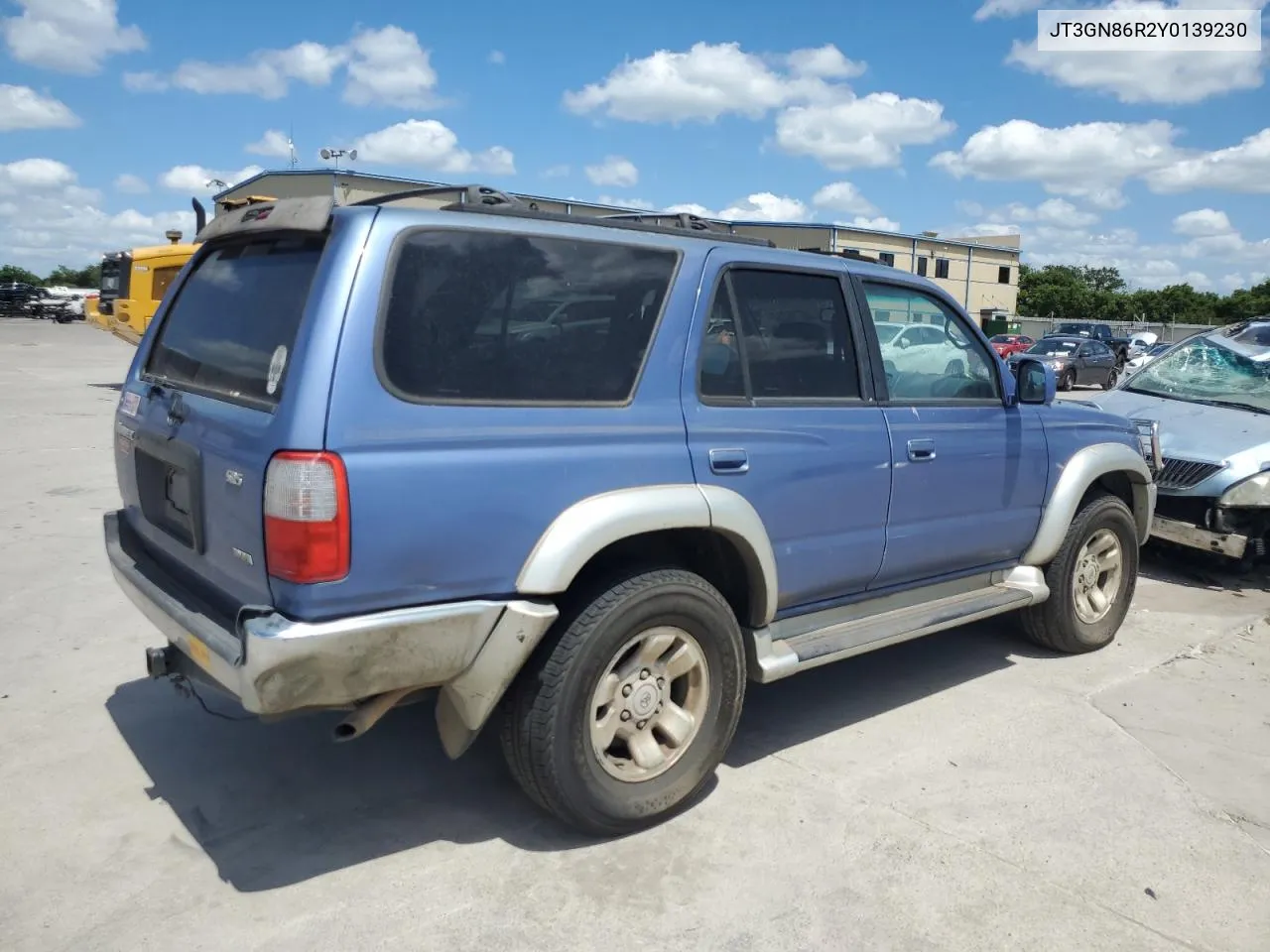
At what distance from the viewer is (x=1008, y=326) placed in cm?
4653

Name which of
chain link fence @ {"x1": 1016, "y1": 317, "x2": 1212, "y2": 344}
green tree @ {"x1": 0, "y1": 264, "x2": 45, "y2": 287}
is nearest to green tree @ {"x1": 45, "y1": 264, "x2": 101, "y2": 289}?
green tree @ {"x1": 0, "y1": 264, "x2": 45, "y2": 287}

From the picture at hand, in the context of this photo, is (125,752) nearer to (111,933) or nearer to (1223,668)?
(111,933)

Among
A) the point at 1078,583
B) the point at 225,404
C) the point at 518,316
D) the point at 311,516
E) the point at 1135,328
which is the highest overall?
the point at 1135,328

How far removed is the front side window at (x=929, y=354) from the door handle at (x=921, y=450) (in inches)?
7.7

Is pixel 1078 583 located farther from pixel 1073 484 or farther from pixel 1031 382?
pixel 1031 382

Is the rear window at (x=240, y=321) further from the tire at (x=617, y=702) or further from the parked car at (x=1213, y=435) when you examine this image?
the parked car at (x=1213, y=435)

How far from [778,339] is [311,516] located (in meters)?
1.93

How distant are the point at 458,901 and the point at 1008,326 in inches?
1878

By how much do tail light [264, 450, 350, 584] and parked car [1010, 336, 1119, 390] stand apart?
2652 centimetres

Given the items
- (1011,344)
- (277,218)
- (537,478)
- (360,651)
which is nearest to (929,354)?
(537,478)

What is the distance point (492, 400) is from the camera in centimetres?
300

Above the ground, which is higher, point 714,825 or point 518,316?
point 518,316

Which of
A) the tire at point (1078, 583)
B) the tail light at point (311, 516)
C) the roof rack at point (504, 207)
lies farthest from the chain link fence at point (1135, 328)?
the tail light at point (311, 516)

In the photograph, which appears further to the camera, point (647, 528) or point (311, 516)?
point (647, 528)
